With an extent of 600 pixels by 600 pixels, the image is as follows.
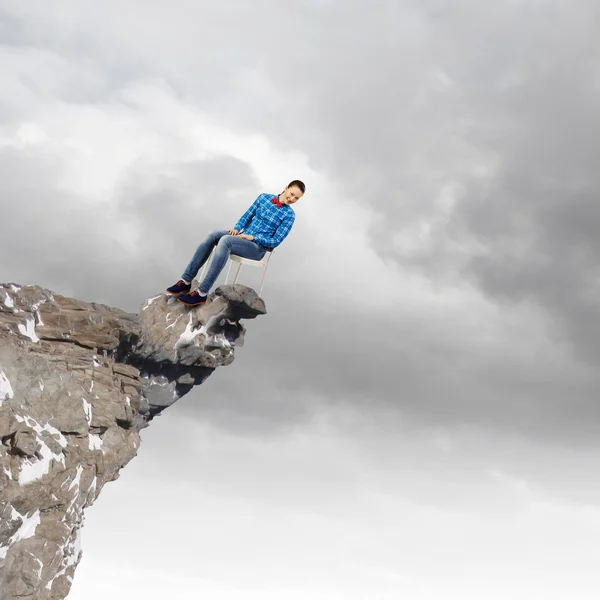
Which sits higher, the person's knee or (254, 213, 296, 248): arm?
(254, 213, 296, 248): arm

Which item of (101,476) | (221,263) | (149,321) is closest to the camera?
(101,476)

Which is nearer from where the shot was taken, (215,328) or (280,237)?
(280,237)

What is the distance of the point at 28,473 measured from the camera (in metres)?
11.9

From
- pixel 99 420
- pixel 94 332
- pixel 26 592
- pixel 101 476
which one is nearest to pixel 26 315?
pixel 94 332

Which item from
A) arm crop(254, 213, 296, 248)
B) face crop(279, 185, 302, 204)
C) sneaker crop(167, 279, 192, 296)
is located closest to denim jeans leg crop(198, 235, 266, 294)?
arm crop(254, 213, 296, 248)

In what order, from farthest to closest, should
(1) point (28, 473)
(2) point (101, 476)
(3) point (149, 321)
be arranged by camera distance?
(3) point (149, 321), (2) point (101, 476), (1) point (28, 473)

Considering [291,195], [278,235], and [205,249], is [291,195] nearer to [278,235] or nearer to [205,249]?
[278,235]

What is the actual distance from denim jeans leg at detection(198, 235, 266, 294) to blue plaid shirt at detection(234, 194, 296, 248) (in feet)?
0.74

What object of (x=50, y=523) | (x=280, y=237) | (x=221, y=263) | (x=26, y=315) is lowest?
(x=50, y=523)

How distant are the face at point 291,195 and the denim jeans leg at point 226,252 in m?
1.18

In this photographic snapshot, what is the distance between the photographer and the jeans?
15.2m

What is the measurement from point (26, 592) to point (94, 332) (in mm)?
5394

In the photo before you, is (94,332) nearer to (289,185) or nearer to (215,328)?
(215,328)

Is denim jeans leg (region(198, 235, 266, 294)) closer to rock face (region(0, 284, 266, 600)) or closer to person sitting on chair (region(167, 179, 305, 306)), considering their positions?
person sitting on chair (region(167, 179, 305, 306))
